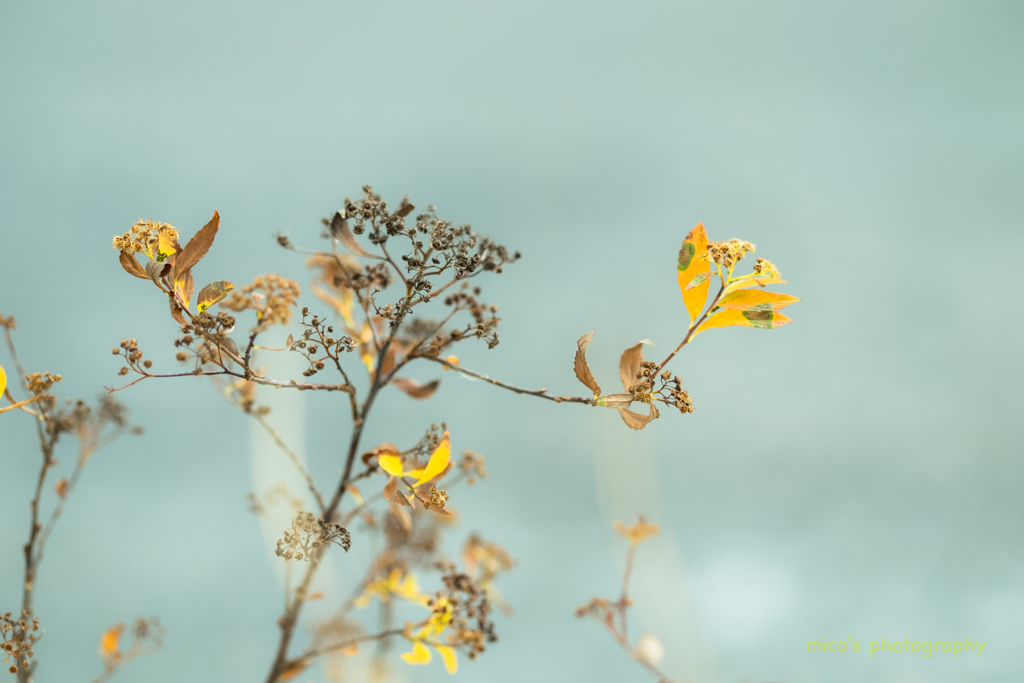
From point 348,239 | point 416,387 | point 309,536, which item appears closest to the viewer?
point 309,536

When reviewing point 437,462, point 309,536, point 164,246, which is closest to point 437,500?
point 437,462

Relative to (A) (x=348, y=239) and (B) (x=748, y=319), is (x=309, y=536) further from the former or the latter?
(B) (x=748, y=319)

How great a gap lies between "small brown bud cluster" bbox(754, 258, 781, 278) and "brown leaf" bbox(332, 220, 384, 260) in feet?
2.07

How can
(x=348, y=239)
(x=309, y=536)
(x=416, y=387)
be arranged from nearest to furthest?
(x=309, y=536)
(x=348, y=239)
(x=416, y=387)

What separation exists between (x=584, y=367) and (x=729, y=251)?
0.30 metres

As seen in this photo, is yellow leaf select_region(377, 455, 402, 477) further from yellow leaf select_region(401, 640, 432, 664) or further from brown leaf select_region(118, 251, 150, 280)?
yellow leaf select_region(401, 640, 432, 664)

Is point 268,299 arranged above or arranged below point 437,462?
above

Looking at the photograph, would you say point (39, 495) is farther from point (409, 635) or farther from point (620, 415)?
point (620, 415)

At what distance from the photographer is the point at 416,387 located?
4.00 ft

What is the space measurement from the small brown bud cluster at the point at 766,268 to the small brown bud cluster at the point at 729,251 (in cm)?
3

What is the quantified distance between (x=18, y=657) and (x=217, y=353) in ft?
1.93

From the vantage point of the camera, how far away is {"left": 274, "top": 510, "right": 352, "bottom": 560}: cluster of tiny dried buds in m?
0.81

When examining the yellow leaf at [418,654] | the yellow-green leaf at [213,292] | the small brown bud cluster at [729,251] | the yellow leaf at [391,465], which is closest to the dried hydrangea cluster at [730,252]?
the small brown bud cluster at [729,251]

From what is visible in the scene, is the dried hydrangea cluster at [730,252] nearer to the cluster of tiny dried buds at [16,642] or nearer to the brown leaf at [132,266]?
the brown leaf at [132,266]
